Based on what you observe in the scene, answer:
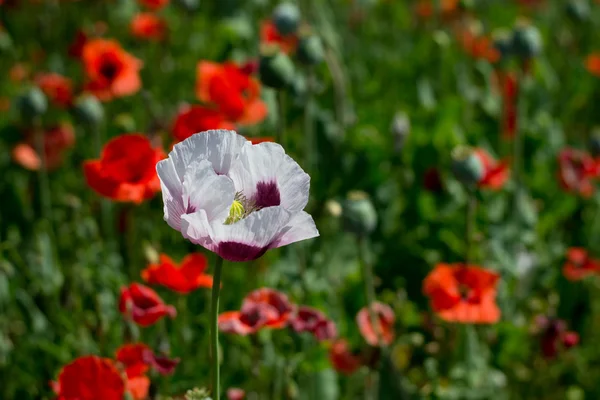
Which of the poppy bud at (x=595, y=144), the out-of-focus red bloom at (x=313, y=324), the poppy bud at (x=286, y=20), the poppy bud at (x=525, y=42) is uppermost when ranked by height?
the poppy bud at (x=286, y=20)

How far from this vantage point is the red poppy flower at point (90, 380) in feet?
2.61

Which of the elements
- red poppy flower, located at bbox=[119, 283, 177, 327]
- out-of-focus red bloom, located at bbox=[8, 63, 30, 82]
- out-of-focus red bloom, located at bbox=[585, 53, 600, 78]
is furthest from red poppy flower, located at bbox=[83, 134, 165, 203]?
out-of-focus red bloom, located at bbox=[585, 53, 600, 78]

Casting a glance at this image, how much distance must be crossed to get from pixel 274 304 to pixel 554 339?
0.50 m

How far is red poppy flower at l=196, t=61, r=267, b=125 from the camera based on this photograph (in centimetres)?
141

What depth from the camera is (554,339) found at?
127 centimetres

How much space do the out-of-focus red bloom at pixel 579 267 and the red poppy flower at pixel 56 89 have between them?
1.00 meters

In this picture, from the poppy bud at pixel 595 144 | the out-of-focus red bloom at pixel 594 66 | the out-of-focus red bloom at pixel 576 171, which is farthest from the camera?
the out-of-focus red bloom at pixel 594 66

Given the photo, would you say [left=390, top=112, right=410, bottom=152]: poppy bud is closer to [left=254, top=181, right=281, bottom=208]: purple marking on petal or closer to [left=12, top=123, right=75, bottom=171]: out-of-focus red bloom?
[left=12, top=123, right=75, bottom=171]: out-of-focus red bloom

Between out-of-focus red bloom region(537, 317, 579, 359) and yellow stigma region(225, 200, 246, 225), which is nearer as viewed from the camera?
yellow stigma region(225, 200, 246, 225)

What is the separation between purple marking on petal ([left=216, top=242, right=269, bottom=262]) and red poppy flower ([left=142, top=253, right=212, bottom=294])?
347 millimetres

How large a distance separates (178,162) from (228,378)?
58cm

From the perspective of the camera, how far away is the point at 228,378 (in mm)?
1140

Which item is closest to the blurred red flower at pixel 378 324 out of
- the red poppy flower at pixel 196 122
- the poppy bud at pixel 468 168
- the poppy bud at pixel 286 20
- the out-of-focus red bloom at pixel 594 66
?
the poppy bud at pixel 468 168

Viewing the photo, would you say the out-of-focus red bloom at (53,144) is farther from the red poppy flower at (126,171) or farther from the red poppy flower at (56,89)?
the red poppy flower at (126,171)
